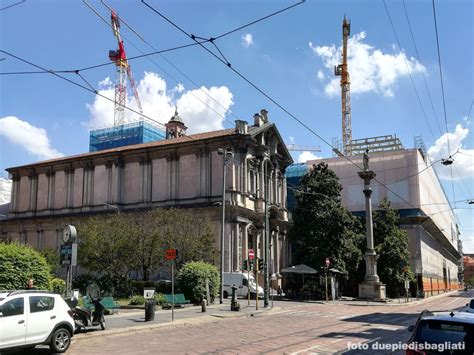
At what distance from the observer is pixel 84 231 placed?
39.3m

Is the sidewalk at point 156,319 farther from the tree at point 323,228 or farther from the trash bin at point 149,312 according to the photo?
the tree at point 323,228

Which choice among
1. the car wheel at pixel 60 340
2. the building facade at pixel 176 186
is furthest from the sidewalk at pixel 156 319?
the building facade at pixel 176 186

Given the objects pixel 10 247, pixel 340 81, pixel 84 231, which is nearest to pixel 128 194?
pixel 84 231

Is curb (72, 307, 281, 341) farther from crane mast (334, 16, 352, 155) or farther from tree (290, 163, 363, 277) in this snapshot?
crane mast (334, 16, 352, 155)

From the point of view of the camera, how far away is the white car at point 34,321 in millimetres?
11883

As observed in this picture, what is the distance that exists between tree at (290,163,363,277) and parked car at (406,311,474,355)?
40.4 m

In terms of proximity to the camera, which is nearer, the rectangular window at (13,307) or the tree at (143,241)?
the rectangular window at (13,307)

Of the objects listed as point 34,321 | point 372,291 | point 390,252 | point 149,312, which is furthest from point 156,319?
point 390,252

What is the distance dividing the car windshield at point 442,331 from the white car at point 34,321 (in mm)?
9418

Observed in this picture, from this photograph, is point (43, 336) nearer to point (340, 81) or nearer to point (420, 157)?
point (420, 157)

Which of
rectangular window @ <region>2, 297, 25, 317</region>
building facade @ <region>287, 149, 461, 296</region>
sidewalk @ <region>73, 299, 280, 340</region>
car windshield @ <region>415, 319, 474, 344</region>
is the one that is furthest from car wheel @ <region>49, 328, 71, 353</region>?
building facade @ <region>287, 149, 461, 296</region>

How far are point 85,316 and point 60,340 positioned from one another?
386 centimetres

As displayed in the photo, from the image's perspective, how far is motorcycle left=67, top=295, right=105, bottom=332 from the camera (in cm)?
1623

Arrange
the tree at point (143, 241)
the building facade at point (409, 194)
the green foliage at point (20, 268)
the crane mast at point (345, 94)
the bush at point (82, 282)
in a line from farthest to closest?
the crane mast at point (345, 94)
the building facade at point (409, 194)
the tree at point (143, 241)
the bush at point (82, 282)
the green foliage at point (20, 268)
